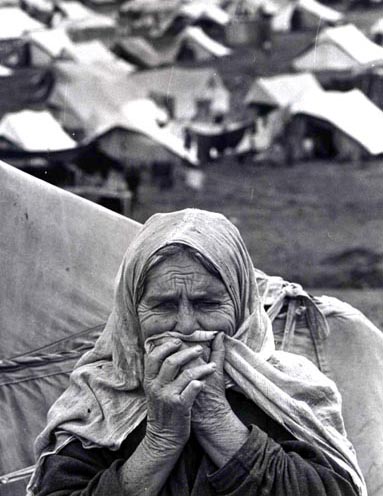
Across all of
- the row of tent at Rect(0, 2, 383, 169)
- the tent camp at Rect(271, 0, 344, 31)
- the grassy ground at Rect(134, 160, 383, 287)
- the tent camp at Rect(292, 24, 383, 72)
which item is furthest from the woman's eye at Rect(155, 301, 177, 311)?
the tent camp at Rect(271, 0, 344, 31)

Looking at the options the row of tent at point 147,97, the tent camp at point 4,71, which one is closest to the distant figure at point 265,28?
the row of tent at point 147,97

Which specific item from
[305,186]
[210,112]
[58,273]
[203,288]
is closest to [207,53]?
[210,112]

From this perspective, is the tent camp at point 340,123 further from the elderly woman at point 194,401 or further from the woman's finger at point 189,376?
the woman's finger at point 189,376

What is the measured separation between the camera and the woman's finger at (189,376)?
11.4 ft

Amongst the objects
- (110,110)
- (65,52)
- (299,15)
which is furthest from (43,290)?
(299,15)

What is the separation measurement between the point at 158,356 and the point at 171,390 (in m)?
0.10

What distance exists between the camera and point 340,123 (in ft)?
45.4

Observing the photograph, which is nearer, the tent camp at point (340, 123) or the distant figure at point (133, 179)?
the tent camp at point (340, 123)

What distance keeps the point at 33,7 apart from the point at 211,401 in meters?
19.7

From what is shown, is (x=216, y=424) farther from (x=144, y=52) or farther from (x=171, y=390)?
→ (x=144, y=52)

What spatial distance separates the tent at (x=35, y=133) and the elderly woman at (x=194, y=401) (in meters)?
7.99

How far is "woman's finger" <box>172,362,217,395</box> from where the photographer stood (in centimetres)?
346

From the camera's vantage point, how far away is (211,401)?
11.7ft

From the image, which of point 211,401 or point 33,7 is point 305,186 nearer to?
point 33,7
